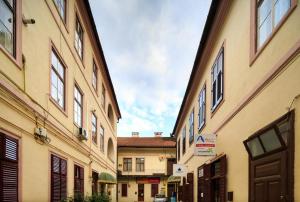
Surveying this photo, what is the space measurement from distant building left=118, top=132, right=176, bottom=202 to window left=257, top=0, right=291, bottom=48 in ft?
123

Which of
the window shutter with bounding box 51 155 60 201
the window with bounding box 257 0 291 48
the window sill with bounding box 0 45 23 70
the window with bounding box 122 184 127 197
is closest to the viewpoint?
the window with bounding box 257 0 291 48

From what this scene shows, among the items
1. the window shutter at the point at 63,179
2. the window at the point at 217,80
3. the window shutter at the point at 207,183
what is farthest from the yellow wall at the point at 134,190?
the window at the point at 217,80

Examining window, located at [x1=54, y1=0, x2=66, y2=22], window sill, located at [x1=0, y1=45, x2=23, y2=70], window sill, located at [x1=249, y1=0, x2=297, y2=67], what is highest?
window, located at [x1=54, y1=0, x2=66, y2=22]

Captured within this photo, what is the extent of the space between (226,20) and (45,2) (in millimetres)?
5085

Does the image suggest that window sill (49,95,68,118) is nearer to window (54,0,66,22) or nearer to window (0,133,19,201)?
window (54,0,66,22)

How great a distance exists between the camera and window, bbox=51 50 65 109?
1079cm

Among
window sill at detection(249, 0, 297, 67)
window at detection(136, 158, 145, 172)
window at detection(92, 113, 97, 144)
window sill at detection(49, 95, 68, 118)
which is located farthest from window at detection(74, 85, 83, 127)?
window at detection(136, 158, 145, 172)

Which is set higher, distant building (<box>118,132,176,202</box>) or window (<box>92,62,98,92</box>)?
window (<box>92,62,98,92</box>)

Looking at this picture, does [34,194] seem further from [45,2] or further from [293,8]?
[293,8]

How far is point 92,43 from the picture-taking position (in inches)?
729

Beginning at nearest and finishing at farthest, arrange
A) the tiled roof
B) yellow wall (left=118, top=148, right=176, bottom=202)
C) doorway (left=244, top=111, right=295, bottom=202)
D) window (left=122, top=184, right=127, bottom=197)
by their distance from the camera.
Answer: doorway (left=244, top=111, right=295, bottom=202) → window (left=122, top=184, right=127, bottom=197) → yellow wall (left=118, top=148, right=176, bottom=202) → the tiled roof

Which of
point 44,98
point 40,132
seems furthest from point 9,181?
point 44,98

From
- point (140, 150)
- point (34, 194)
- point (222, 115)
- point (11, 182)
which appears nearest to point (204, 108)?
point (222, 115)

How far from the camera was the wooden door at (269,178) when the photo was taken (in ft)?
17.9
